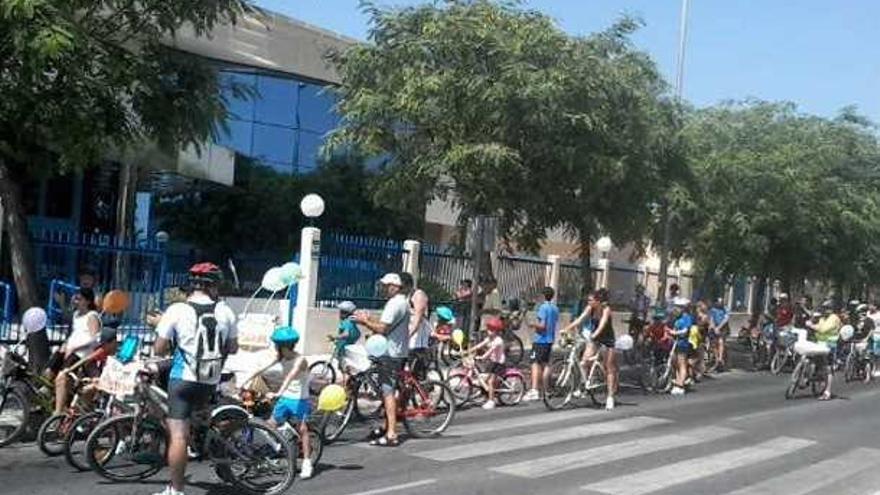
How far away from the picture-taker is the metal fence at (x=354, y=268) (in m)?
19.8

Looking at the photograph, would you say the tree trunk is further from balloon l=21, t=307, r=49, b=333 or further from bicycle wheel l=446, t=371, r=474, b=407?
bicycle wheel l=446, t=371, r=474, b=407

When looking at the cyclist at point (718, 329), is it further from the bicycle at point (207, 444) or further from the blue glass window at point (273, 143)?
the bicycle at point (207, 444)

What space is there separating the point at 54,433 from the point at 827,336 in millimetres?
14944

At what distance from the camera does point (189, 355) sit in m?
7.89

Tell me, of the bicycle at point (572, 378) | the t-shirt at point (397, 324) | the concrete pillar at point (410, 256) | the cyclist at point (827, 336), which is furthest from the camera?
the concrete pillar at point (410, 256)

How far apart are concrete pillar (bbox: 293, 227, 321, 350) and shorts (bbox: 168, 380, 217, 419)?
34.1ft

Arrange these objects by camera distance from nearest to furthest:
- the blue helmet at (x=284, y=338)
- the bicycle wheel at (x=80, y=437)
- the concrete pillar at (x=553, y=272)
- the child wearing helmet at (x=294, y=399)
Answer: the bicycle wheel at (x=80, y=437) → the child wearing helmet at (x=294, y=399) → the blue helmet at (x=284, y=338) → the concrete pillar at (x=553, y=272)

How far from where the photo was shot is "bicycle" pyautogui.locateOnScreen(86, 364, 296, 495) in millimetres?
8523

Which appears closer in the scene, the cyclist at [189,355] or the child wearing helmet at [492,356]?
the cyclist at [189,355]

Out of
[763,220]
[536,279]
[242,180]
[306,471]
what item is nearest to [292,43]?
[242,180]

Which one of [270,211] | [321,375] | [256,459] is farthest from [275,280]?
[270,211]

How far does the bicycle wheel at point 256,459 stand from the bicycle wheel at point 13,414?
2614mm

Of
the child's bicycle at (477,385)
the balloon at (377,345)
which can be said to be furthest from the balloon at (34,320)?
the child's bicycle at (477,385)

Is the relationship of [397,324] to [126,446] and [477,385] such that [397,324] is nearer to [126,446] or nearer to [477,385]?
[126,446]
